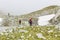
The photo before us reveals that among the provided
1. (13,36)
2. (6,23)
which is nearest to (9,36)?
(13,36)

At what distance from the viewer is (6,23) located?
155 ft

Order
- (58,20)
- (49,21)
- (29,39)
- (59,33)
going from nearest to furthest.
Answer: (29,39) → (59,33) → (58,20) → (49,21)

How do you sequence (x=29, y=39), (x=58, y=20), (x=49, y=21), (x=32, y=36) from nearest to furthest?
(x=29, y=39) < (x=32, y=36) < (x=58, y=20) < (x=49, y=21)

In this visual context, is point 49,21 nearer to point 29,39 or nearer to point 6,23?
point 6,23

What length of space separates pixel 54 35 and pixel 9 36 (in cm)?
523

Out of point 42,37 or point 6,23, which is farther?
point 6,23

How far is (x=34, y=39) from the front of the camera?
26484mm

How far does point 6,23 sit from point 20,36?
65.4ft

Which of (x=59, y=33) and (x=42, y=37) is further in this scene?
(x=59, y=33)

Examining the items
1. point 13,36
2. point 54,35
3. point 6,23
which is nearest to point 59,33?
point 54,35

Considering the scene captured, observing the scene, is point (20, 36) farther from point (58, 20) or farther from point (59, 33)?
point (58, 20)

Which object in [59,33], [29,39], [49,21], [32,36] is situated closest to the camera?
[29,39]

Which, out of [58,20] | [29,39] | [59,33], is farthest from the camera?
[58,20]

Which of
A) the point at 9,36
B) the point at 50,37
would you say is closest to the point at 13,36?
the point at 9,36
